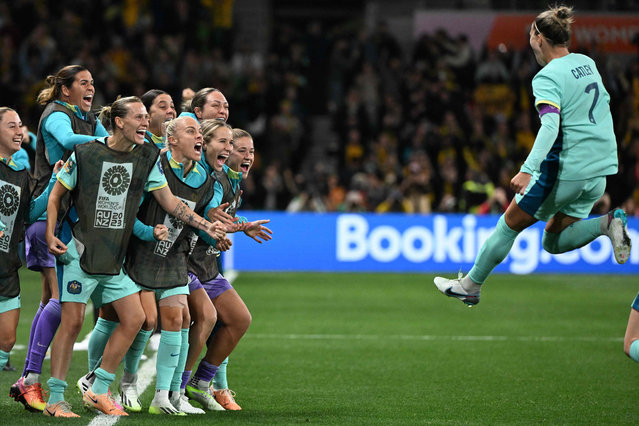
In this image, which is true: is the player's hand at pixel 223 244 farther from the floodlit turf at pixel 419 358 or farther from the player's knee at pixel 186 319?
the floodlit turf at pixel 419 358

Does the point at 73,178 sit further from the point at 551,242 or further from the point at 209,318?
the point at 551,242

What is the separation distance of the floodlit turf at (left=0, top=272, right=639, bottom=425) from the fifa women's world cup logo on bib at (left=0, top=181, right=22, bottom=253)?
1042mm

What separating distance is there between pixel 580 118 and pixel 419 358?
11.6 feet

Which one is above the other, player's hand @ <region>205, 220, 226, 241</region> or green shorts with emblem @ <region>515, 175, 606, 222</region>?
green shorts with emblem @ <region>515, 175, 606, 222</region>

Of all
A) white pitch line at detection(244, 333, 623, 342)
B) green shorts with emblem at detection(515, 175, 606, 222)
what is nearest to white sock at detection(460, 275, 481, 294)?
green shorts with emblem at detection(515, 175, 606, 222)

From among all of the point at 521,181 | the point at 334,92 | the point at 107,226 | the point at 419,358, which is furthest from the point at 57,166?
the point at 334,92

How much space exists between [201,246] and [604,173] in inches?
98.9

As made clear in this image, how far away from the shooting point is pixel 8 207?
5.80m

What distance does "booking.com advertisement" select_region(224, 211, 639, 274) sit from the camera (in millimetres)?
16219

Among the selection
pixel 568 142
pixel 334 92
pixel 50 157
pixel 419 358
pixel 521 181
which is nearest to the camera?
pixel 521 181

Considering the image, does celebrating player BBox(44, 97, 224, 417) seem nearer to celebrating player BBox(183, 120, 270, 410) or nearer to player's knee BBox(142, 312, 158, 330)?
player's knee BBox(142, 312, 158, 330)

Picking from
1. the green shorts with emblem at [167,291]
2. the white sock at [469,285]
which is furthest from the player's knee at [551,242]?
the green shorts with emblem at [167,291]

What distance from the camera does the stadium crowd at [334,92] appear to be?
1806 centimetres

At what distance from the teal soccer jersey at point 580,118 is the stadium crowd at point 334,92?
11120 mm
